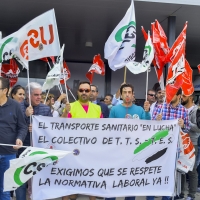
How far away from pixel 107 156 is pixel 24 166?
123 cm

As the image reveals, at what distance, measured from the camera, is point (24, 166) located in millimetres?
3693

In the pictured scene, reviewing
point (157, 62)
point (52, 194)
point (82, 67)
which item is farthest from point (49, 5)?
point (82, 67)

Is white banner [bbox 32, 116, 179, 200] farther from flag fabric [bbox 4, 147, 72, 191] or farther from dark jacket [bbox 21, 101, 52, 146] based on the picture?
flag fabric [bbox 4, 147, 72, 191]

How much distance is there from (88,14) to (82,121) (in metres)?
5.66

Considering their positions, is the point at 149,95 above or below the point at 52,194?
above

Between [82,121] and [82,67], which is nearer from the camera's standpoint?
[82,121]

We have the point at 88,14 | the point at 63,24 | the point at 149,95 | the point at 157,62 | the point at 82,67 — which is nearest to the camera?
the point at 157,62

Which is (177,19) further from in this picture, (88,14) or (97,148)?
(97,148)

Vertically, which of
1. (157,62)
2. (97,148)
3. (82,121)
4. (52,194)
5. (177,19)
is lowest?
(52,194)

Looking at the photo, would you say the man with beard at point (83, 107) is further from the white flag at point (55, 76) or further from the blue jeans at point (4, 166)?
the blue jeans at point (4, 166)

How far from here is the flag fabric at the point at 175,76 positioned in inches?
185

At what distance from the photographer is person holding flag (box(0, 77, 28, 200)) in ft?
13.2

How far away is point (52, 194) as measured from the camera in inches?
173

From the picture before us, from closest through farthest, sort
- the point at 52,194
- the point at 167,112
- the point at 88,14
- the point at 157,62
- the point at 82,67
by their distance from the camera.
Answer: the point at 52,194 < the point at 167,112 < the point at 157,62 < the point at 88,14 < the point at 82,67
